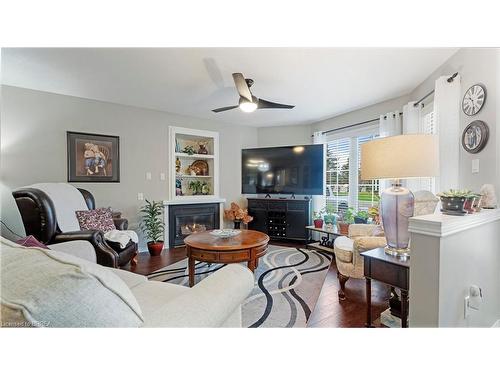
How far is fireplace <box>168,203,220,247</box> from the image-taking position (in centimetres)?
357

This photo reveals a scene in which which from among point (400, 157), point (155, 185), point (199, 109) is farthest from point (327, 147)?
point (155, 185)

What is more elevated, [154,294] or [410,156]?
[410,156]

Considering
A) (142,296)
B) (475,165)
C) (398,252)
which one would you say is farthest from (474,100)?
(142,296)

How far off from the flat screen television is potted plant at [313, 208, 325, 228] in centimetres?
34

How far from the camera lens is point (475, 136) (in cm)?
139

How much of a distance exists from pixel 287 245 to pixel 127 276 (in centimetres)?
270

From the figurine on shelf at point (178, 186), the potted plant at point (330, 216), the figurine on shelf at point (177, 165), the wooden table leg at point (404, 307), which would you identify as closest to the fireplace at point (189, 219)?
the figurine on shelf at point (178, 186)

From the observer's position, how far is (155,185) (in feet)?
11.5

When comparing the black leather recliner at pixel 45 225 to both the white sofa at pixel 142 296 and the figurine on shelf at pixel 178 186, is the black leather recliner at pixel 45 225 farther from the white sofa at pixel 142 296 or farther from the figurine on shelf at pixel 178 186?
the figurine on shelf at pixel 178 186

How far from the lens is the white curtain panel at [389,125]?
2.54 m

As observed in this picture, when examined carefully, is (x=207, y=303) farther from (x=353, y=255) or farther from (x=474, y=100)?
(x=474, y=100)

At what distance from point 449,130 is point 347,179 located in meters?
1.79
